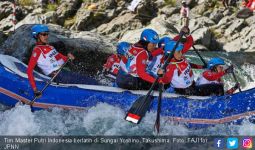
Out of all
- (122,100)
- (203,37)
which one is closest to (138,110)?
(122,100)

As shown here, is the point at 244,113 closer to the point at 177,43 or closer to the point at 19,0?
the point at 177,43

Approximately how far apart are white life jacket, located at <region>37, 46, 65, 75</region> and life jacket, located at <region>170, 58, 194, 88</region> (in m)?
2.42

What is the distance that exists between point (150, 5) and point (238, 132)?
20891 millimetres

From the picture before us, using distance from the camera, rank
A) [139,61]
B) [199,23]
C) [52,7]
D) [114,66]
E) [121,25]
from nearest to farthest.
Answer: [139,61]
[114,66]
[199,23]
[121,25]
[52,7]

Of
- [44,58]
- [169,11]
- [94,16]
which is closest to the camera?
[44,58]

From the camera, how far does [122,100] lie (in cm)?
784

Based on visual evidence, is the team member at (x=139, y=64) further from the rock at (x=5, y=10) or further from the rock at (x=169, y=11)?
the rock at (x=5, y=10)

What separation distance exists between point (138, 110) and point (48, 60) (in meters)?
2.47

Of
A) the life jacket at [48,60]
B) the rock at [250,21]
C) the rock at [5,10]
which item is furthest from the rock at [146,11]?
the life jacket at [48,60]

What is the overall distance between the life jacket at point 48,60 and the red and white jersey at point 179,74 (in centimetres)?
238

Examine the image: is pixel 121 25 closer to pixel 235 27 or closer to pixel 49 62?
pixel 235 27

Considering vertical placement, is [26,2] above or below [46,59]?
below

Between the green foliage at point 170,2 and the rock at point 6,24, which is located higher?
the green foliage at point 170,2

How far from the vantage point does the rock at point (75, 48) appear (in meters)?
12.4
